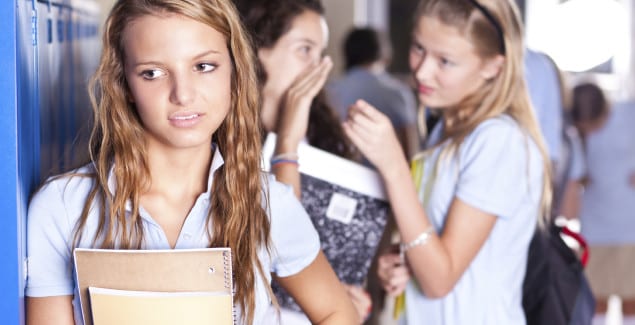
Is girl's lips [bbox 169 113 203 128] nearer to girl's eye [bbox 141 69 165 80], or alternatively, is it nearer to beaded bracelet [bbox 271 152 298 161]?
girl's eye [bbox 141 69 165 80]

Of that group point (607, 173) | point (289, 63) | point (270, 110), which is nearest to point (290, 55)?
point (289, 63)

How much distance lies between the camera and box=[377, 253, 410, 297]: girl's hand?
1.87 m

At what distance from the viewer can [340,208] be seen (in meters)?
1.82

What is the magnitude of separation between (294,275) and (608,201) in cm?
328

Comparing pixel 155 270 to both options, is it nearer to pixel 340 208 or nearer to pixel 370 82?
pixel 340 208

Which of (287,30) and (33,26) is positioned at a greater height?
(33,26)

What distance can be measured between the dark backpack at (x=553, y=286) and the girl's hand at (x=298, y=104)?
0.60 metres

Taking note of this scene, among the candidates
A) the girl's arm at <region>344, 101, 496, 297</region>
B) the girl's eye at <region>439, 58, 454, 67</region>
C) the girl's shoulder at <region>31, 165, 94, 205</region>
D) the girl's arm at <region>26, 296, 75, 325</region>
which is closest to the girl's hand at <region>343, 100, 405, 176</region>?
the girl's arm at <region>344, 101, 496, 297</region>

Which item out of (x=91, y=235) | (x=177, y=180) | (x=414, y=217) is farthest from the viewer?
(x=414, y=217)

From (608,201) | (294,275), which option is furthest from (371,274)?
(608,201)

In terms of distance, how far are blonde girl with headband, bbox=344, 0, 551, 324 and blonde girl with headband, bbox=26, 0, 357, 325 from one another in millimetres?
343

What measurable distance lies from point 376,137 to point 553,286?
53 cm

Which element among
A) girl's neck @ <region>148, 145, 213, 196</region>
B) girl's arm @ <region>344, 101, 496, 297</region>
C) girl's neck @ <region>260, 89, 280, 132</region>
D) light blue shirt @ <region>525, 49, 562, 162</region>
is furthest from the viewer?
light blue shirt @ <region>525, 49, 562, 162</region>

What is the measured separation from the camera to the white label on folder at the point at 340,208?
182 centimetres
